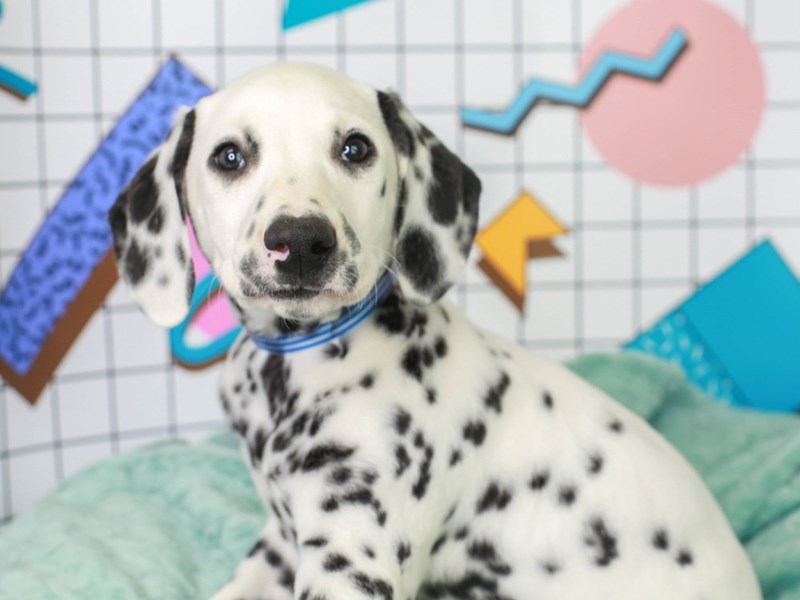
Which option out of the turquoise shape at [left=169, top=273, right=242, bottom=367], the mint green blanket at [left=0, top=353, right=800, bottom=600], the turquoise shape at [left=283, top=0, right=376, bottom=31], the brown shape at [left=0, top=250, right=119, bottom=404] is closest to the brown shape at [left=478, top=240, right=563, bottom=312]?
the mint green blanket at [left=0, top=353, right=800, bottom=600]

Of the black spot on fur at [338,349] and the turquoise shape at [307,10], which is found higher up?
the turquoise shape at [307,10]

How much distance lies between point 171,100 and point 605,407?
6.86 ft

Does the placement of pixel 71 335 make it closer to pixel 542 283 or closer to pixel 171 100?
pixel 171 100

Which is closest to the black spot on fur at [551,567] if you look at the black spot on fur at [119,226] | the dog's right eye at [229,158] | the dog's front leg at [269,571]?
the dog's front leg at [269,571]

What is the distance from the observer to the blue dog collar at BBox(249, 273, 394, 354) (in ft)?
7.38

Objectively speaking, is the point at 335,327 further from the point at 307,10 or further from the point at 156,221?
the point at 307,10

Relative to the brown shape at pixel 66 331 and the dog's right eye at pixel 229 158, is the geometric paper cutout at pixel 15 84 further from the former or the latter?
the dog's right eye at pixel 229 158

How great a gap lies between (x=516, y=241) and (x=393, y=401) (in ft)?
6.38

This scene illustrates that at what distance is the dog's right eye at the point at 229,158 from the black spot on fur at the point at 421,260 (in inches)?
15.0

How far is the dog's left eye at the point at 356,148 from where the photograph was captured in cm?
217

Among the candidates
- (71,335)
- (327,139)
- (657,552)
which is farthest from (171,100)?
(657,552)

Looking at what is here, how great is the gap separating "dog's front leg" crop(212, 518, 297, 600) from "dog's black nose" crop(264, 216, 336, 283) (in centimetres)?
77

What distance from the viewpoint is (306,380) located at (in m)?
2.25

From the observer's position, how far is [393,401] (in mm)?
2199
